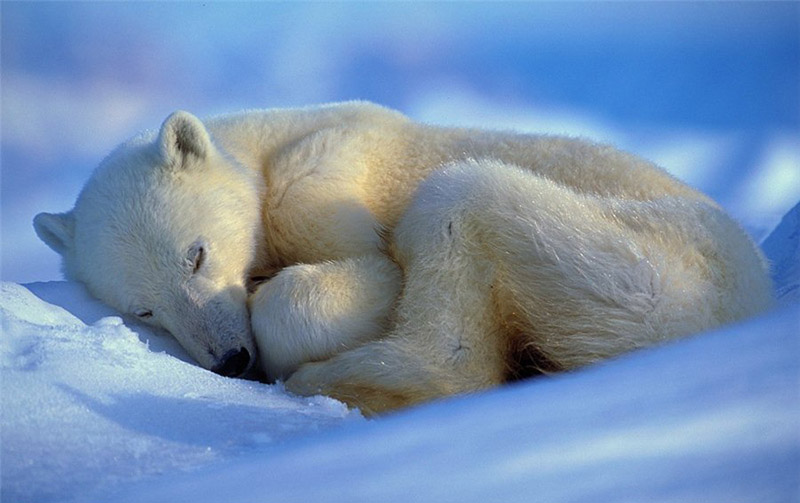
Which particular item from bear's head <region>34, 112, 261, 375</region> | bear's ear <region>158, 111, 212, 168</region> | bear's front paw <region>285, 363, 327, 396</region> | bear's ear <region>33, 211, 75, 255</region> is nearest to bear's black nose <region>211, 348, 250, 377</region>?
bear's head <region>34, 112, 261, 375</region>

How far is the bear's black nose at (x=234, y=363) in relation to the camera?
2.68 meters

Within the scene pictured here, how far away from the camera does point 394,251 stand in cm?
285

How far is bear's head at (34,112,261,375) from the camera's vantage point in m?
2.76

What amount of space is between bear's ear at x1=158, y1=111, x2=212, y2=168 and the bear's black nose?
0.76 meters

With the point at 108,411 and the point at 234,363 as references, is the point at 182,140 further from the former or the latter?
the point at 108,411

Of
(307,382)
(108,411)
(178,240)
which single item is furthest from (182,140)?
(108,411)

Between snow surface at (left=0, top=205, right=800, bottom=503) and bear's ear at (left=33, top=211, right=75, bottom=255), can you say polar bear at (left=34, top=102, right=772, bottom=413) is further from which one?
snow surface at (left=0, top=205, right=800, bottom=503)

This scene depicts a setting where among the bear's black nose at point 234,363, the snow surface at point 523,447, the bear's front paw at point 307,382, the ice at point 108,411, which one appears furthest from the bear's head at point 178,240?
the snow surface at point 523,447

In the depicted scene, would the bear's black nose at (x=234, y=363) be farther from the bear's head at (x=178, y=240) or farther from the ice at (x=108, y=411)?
the ice at (x=108, y=411)

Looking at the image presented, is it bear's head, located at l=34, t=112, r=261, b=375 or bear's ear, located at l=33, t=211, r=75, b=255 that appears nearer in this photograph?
bear's head, located at l=34, t=112, r=261, b=375

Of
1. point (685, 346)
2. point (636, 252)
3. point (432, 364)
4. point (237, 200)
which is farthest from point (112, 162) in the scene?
point (685, 346)

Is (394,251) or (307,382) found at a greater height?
(394,251)

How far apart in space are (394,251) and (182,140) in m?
0.91

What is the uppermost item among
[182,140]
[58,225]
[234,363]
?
[182,140]
